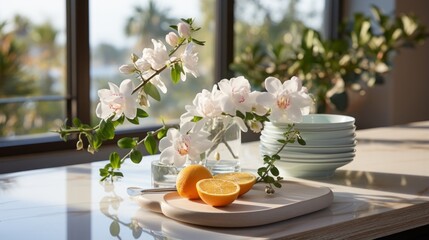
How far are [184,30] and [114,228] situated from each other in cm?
48

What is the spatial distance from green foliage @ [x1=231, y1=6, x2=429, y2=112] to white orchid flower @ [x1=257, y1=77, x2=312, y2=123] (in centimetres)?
205

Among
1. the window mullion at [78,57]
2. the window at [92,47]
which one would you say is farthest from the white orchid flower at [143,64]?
the window mullion at [78,57]

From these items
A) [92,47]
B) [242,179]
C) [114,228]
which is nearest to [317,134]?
[242,179]

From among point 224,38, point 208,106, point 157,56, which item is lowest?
point 208,106

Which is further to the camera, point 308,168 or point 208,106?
point 308,168

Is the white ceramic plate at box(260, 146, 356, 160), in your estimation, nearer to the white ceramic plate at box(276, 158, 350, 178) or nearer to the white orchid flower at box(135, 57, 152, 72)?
the white ceramic plate at box(276, 158, 350, 178)

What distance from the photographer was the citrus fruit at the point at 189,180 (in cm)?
177

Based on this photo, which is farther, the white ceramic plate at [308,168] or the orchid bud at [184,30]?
the white ceramic plate at [308,168]

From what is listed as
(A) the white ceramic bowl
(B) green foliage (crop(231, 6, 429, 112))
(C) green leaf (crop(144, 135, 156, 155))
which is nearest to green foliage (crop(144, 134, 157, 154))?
(C) green leaf (crop(144, 135, 156, 155))

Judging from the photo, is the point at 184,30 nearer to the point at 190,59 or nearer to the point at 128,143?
the point at 190,59

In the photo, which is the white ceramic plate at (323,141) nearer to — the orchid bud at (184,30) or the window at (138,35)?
the orchid bud at (184,30)

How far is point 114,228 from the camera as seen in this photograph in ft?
5.48

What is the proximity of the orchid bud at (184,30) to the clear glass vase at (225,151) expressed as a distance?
23 centimetres

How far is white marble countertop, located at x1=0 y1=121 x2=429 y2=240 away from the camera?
1643mm
